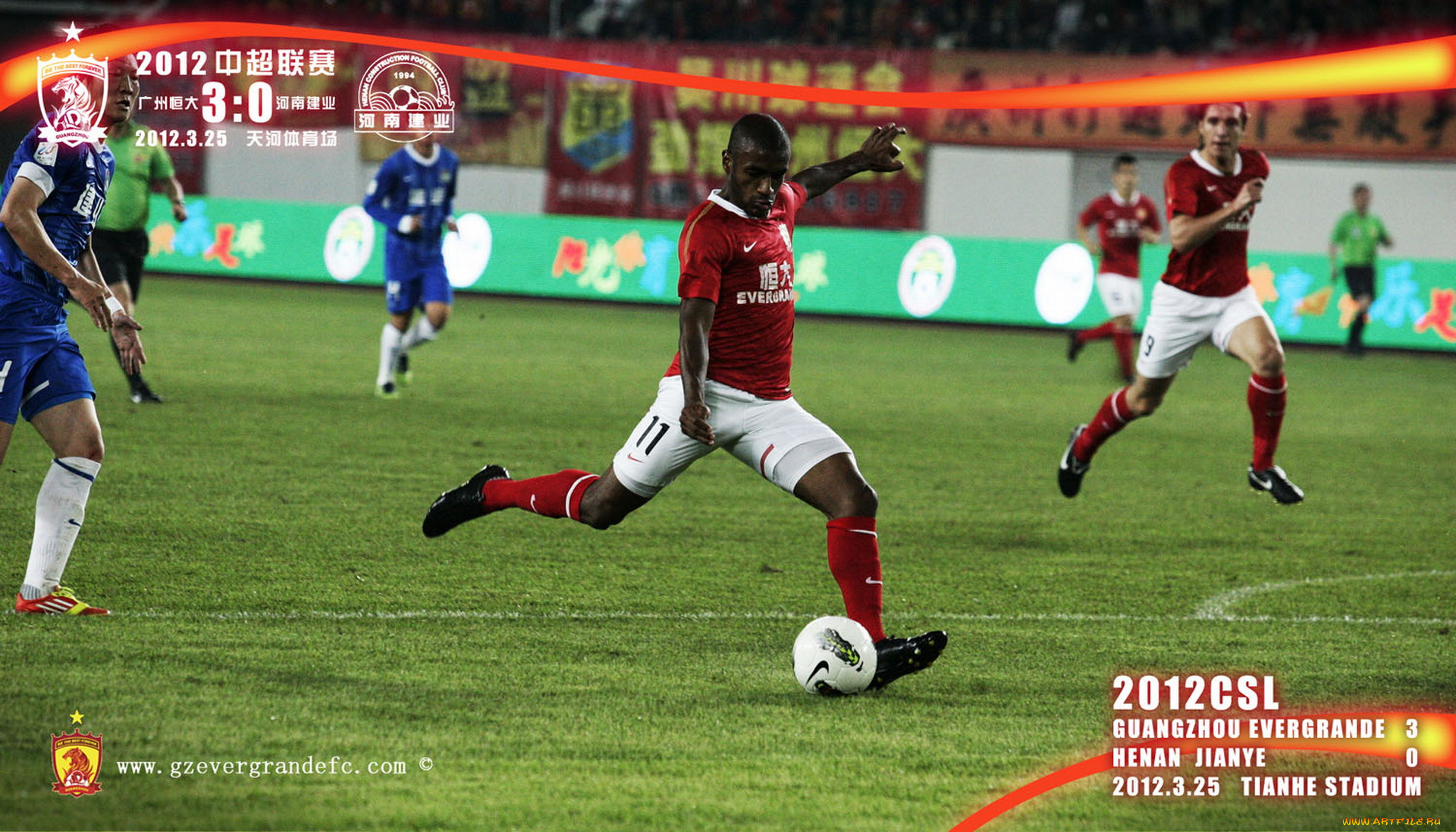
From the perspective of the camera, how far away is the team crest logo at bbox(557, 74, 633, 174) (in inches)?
1043

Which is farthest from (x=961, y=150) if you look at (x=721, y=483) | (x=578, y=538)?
(x=578, y=538)

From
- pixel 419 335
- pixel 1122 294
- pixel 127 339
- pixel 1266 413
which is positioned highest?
pixel 127 339

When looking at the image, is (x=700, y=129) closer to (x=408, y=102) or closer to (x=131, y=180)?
(x=408, y=102)

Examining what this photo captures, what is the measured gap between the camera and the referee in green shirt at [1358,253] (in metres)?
20.5

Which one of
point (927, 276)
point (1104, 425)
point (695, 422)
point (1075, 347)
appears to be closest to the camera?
point (695, 422)

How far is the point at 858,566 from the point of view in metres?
5.41

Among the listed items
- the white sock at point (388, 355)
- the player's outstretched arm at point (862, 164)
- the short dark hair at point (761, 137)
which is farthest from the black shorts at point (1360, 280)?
the short dark hair at point (761, 137)

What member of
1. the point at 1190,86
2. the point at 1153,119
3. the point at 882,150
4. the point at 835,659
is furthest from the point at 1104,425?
the point at 1190,86

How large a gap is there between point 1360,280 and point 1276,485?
13483 mm

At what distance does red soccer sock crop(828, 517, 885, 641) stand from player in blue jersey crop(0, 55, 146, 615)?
7.93ft

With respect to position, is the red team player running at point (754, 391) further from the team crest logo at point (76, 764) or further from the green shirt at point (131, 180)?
the green shirt at point (131, 180)

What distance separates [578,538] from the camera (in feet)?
26.0

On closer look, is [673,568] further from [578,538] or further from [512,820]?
[512,820]

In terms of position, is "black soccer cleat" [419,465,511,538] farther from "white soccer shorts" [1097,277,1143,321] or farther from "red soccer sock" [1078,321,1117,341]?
"red soccer sock" [1078,321,1117,341]
